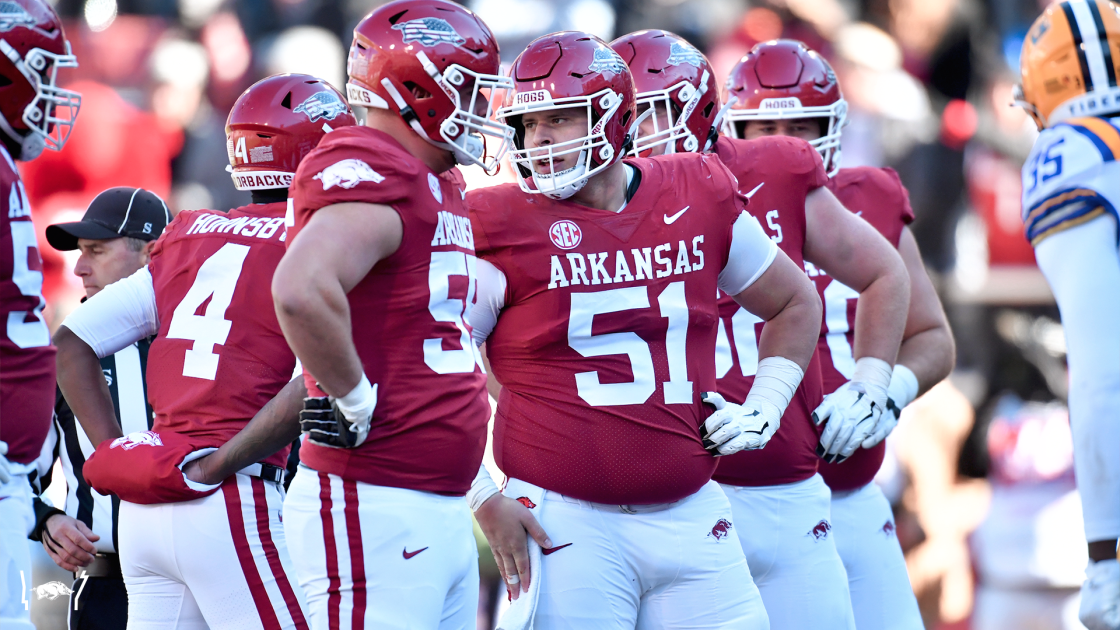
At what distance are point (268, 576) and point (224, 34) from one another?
6016 millimetres

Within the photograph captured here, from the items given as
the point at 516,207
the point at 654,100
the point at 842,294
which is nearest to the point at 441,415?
the point at 516,207

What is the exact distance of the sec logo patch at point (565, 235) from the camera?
2.54 m

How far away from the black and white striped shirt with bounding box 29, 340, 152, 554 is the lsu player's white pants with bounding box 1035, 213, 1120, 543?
250 cm

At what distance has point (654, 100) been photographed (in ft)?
9.97

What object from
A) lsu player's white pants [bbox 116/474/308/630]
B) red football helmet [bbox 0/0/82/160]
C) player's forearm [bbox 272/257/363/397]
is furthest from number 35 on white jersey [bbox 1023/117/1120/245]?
red football helmet [bbox 0/0/82/160]

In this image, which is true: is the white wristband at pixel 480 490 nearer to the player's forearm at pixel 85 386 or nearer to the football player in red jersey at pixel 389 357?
the football player in red jersey at pixel 389 357

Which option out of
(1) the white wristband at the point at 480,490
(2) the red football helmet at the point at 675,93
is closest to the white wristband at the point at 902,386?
(2) the red football helmet at the point at 675,93

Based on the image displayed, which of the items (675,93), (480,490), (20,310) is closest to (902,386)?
(675,93)

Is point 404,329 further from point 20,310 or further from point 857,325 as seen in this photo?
point 857,325

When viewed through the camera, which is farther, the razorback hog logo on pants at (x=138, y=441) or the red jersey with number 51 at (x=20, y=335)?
the razorback hog logo on pants at (x=138, y=441)

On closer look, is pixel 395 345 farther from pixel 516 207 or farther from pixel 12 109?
pixel 12 109

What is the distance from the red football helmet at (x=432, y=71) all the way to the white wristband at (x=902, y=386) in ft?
4.99

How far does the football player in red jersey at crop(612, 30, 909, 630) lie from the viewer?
292cm

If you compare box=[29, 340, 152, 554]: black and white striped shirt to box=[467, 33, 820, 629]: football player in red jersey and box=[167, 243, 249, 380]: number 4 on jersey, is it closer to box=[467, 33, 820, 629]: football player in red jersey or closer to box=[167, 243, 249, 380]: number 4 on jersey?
box=[167, 243, 249, 380]: number 4 on jersey
